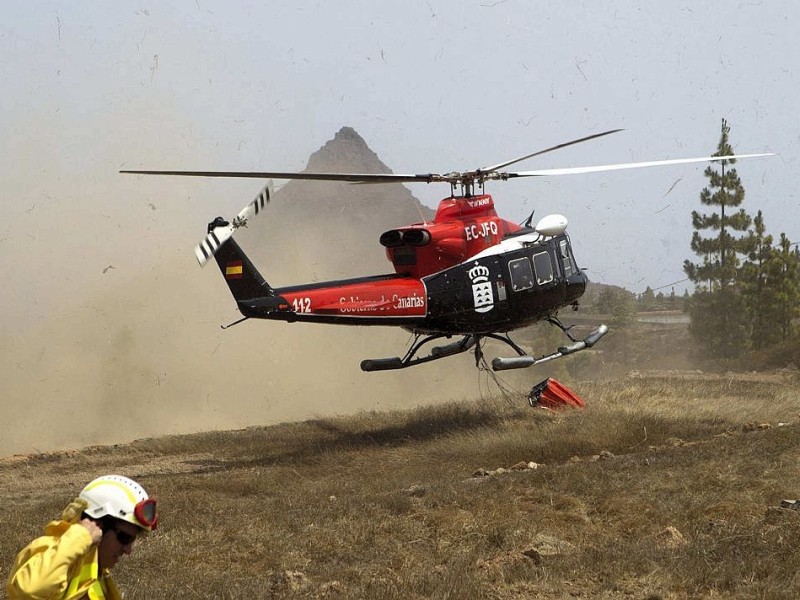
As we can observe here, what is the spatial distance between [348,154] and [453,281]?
68027 mm

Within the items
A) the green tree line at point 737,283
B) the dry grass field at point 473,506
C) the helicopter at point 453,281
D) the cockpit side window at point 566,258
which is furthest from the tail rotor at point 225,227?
the green tree line at point 737,283

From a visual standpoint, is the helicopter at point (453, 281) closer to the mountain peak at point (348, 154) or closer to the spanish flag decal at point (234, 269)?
the spanish flag decal at point (234, 269)

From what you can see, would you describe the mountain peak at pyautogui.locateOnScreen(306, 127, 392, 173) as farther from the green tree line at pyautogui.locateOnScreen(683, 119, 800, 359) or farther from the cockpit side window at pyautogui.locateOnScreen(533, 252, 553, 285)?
the cockpit side window at pyautogui.locateOnScreen(533, 252, 553, 285)

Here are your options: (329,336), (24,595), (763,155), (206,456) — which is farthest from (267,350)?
(24,595)

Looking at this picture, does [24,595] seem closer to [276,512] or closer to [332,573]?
[332,573]

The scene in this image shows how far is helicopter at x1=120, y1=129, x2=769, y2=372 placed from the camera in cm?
1595

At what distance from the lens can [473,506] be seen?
10.4 meters

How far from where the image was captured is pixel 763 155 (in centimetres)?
1623

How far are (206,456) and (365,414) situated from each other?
16.5 ft

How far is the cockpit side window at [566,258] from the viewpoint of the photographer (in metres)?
18.8

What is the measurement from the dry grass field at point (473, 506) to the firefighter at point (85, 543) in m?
3.83

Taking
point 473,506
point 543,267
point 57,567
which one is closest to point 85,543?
point 57,567

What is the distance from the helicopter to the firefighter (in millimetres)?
12042

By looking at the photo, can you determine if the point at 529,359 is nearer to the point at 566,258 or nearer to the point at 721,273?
the point at 566,258
